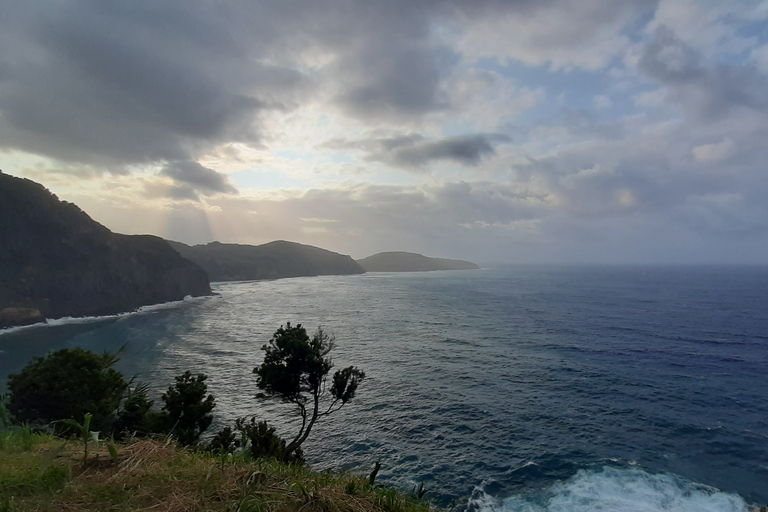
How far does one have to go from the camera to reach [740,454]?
30281mm

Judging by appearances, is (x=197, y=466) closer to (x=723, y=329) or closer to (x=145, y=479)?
(x=145, y=479)

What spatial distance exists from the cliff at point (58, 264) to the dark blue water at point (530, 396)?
17.6 m

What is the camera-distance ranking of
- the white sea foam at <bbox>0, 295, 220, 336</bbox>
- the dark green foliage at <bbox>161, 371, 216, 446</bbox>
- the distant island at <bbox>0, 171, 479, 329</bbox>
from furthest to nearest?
the distant island at <bbox>0, 171, 479, 329</bbox> → the white sea foam at <bbox>0, 295, 220, 336</bbox> → the dark green foliage at <bbox>161, 371, 216, 446</bbox>

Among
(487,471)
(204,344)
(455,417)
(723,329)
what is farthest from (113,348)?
(723,329)

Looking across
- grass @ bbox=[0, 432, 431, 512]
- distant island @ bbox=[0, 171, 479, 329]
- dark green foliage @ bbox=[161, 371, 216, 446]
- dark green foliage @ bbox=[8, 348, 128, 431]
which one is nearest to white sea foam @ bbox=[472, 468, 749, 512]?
dark green foliage @ bbox=[161, 371, 216, 446]

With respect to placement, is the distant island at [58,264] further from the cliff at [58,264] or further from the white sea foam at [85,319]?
the white sea foam at [85,319]

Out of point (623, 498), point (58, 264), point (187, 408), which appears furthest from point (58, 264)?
point (623, 498)

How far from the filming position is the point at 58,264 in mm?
109312

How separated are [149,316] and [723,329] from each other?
485 feet

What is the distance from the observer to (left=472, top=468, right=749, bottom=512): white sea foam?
935 inches

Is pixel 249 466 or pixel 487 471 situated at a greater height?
pixel 249 466

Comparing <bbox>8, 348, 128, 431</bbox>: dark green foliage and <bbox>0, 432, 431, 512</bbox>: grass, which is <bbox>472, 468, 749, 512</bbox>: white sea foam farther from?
<bbox>8, 348, 128, 431</bbox>: dark green foliage

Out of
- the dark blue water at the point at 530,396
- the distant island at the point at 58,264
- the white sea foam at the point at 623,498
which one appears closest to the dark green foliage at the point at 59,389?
the dark blue water at the point at 530,396

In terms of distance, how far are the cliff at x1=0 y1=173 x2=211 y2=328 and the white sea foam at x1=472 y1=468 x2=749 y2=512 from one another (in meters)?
124
